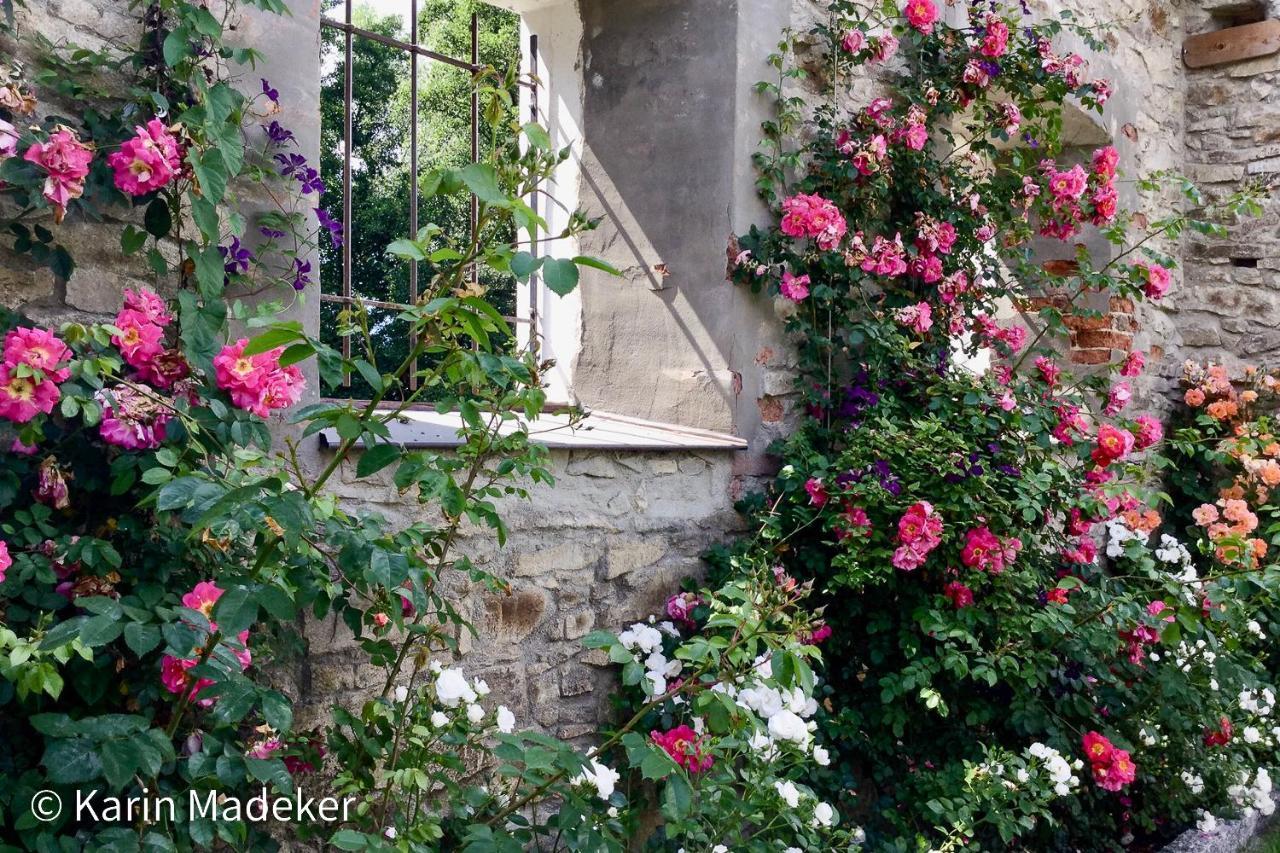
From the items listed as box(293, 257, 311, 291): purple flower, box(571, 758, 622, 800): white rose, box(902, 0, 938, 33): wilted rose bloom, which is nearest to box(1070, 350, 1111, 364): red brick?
box(902, 0, 938, 33): wilted rose bloom

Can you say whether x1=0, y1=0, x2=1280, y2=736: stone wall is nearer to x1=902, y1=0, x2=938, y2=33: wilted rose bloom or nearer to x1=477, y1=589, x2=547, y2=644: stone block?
x1=477, y1=589, x2=547, y2=644: stone block

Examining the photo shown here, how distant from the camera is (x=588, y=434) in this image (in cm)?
273

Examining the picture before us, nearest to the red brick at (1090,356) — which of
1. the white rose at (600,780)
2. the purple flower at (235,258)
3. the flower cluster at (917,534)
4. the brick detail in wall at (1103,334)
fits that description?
the brick detail in wall at (1103,334)

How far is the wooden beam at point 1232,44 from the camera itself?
4.85 metres

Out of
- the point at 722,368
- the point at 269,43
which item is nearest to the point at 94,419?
the point at 269,43

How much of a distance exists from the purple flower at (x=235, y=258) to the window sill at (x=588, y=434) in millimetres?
350

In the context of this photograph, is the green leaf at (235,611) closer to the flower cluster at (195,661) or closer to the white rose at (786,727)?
the flower cluster at (195,661)

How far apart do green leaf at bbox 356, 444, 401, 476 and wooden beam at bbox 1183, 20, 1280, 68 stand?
4931 mm

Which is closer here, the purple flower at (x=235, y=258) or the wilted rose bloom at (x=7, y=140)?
the wilted rose bloom at (x=7, y=140)

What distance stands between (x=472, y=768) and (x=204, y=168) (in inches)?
53.3

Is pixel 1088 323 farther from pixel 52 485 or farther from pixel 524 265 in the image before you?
pixel 52 485

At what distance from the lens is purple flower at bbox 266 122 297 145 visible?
6.63 feet

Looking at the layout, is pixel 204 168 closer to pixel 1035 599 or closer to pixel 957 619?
pixel 957 619

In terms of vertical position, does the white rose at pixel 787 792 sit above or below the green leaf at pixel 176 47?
below
